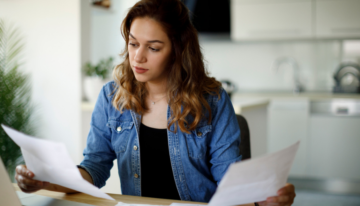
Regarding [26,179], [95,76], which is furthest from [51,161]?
[95,76]

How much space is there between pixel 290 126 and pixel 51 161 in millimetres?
3231

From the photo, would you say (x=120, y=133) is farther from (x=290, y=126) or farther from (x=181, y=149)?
(x=290, y=126)

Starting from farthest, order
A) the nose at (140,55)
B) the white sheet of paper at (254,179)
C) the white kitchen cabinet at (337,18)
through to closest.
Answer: the white kitchen cabinet at (337,18) < the nose at (140,55) < the white sheet of paper at (254,179)

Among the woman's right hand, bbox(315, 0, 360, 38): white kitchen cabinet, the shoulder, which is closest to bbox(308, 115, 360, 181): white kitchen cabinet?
bbox(315, 0, 360, 38): white kitchen cabinet

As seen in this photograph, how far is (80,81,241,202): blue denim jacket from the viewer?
3.89ft

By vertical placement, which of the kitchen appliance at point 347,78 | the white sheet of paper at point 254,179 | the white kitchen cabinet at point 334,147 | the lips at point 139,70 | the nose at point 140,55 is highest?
the nose at point 140,55

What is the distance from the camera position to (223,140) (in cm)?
119

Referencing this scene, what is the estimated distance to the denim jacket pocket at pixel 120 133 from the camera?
1240 mm

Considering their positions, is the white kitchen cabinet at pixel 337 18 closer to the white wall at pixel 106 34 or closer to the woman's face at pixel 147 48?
the white wall at pixel 106 34

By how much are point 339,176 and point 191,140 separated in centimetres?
288

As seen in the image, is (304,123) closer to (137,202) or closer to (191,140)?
(191,140)

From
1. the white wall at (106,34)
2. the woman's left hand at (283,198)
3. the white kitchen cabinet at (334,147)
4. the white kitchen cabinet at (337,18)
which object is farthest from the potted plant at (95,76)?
the white kitchen cabinet at (337,18)

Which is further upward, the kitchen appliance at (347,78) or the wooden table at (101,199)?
the wooden table at (101,199)

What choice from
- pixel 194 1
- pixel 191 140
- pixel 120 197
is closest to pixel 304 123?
pixel 194 1
